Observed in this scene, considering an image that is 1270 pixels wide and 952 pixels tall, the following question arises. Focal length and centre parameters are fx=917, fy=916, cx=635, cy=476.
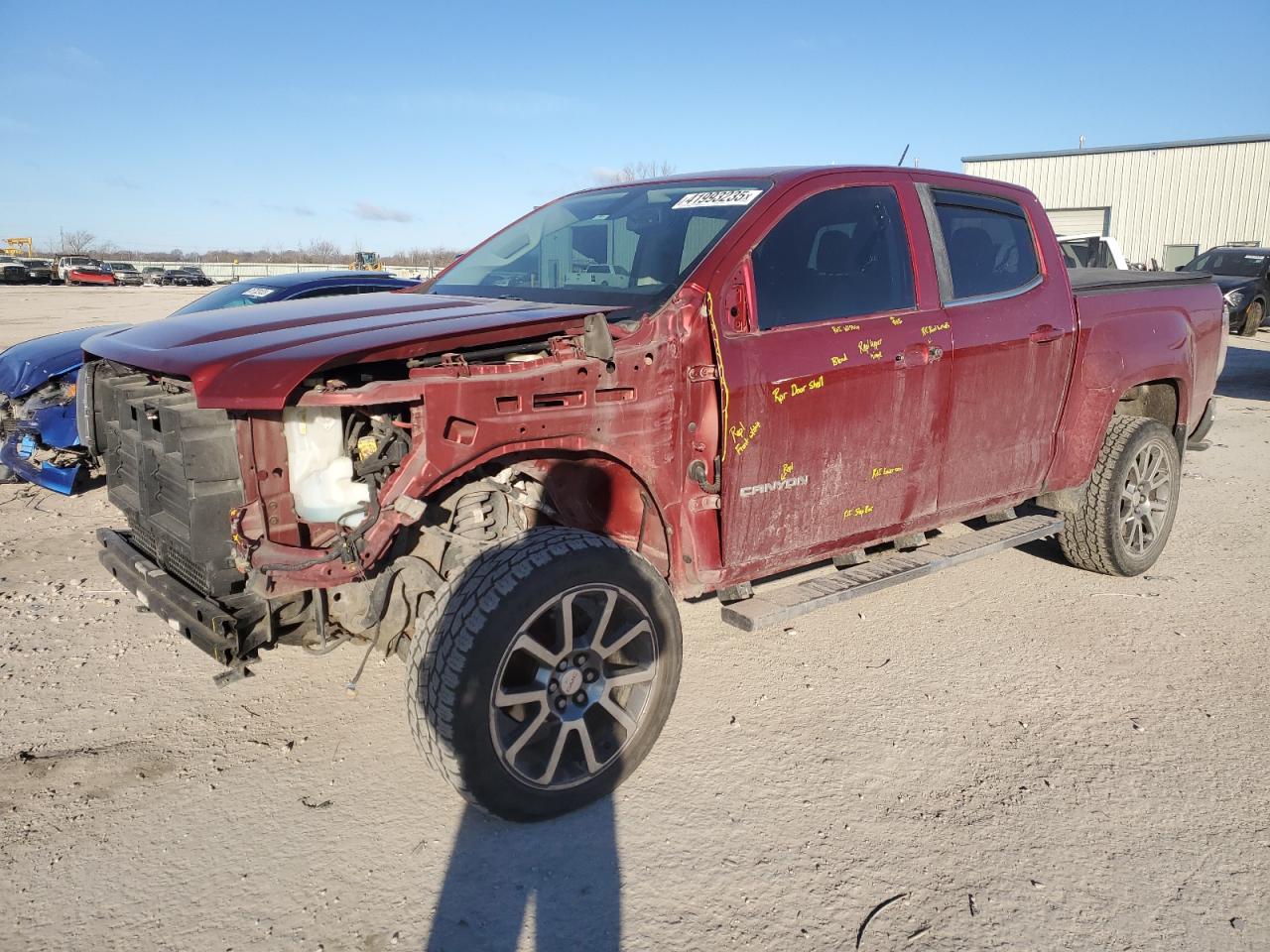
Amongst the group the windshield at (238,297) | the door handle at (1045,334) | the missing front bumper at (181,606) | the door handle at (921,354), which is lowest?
the missing front bumper at (181,606)

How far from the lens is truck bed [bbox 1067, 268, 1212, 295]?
4934 mm

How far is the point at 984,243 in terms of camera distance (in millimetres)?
4359

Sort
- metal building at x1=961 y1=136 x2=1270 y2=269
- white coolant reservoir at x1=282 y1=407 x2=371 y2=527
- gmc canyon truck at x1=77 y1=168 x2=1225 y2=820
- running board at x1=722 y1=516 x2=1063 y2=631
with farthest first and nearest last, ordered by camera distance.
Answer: metal building at x1=961 y1=136 x2=1270 y2=269, running board at x1=722 y1=516 x2=1063 y2=631, white coolant reservoir at x1=282 y1=407 x2=371 y2=527, gmc canyon truck at x1=77 y1=168 x2=1225 y2=820

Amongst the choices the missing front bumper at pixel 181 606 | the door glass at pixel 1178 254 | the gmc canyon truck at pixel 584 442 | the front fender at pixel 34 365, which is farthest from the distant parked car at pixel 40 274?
the gmc canyon truck at pixel 584 442

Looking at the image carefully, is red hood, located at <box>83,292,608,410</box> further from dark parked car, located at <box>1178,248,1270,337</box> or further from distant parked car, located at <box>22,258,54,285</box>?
distant parked car, located at <box>22,258,54,285</box>

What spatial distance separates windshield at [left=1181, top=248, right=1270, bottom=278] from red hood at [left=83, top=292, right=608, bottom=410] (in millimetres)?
19289

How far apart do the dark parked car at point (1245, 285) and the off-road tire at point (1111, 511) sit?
47.2 feet

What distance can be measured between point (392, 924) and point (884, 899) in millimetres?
1382

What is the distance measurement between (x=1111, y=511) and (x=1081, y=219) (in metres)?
34.0

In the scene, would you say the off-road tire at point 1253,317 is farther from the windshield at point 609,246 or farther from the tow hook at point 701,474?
the tow hook at point 701,474

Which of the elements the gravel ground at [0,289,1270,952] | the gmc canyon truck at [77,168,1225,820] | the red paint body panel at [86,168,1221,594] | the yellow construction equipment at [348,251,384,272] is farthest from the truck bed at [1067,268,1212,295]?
the yellow construction equipment at [348,251,384,272]

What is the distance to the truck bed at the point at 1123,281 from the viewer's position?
493cm

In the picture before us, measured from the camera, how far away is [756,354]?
332 centimetres

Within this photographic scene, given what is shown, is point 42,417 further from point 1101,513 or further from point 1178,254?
point 1178,254
